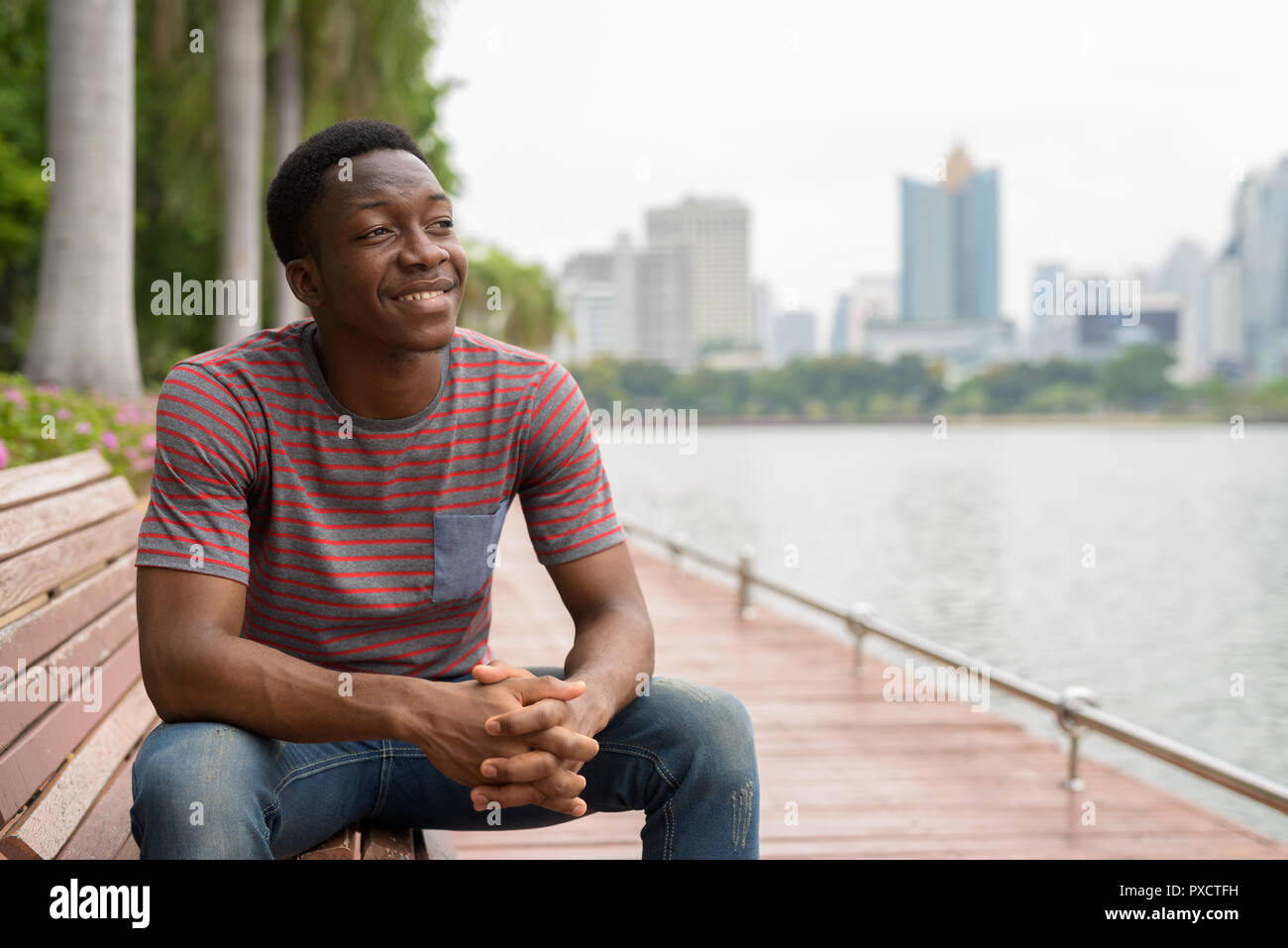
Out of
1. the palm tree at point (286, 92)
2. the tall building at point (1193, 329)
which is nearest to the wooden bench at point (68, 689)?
the palm tree at point (286, 92)

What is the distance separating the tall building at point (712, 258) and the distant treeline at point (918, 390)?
134 inches

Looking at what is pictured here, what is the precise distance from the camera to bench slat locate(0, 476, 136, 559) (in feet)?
7.45

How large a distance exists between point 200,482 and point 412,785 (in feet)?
2.07

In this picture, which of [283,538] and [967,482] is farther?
[967,482]

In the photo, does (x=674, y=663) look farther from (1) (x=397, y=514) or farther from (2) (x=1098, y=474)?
(2) (x=1098, y=474)

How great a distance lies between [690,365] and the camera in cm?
6234

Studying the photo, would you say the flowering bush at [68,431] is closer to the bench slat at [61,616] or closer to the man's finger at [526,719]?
the bench slat at [61,616]

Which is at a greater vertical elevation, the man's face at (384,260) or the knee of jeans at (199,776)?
the man's face at (384,260)

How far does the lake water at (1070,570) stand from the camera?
9.07 metres

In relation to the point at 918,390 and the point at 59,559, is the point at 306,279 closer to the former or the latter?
the point at 59,559

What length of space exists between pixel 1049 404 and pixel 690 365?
2891cm

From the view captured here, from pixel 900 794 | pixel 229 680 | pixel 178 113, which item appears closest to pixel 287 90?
pixel 178 113
